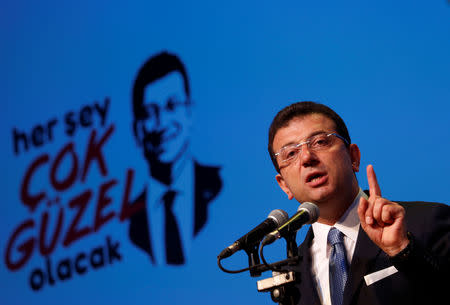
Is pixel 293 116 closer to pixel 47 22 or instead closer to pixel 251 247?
pixel 251 247

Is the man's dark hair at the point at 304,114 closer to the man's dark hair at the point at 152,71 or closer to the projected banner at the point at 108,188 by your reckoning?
the projected banner at the point at 108,188

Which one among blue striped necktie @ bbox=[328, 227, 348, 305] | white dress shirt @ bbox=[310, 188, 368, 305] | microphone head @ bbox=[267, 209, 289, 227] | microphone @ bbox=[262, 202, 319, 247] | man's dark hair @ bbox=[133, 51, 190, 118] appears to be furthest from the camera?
man's dark hair @ bbox=[133, 51, 190, 118]

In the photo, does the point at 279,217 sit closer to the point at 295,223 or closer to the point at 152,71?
the point at 295,223

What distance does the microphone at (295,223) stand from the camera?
1.86 metres

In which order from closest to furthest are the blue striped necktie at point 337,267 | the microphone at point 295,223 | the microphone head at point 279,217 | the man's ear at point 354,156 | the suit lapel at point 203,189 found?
the microphone at point 295,223 < the microphone head at point 279,217 < the blue striped necktie at point 337,267 < the man's ear at point 354,156 < the suit lapel at point 203,189

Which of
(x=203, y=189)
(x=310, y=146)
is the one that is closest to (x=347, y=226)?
(x=310, y=146)

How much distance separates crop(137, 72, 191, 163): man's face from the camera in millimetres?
3898

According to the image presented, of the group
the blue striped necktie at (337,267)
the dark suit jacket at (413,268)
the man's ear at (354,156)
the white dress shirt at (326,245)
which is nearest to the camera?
the dark suit jacket at (413,268)

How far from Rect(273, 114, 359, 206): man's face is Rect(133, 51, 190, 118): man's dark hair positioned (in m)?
1.70

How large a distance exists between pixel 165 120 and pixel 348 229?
6.70 feet

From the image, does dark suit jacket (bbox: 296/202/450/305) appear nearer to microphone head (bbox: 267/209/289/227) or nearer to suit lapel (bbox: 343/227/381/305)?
suit lapel (bbox: 343/227/381/305)

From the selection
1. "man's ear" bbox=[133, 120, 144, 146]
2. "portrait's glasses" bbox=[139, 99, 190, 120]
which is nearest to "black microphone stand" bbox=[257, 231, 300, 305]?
"portrait's glasses" bbox=[139, 99, 190, 120]

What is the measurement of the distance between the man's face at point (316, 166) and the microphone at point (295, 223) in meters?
0.36

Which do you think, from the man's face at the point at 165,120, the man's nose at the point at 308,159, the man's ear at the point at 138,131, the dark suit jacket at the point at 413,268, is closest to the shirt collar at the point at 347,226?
the dark suit jacket at the point at 413,268
